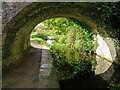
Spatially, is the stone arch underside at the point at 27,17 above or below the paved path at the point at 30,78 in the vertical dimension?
above

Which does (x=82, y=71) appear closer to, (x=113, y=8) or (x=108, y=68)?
(x=108, y=68)

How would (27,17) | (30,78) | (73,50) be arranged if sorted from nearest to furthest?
(27,17) < (30,78) < (73,50)

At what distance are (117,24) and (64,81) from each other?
109 inches

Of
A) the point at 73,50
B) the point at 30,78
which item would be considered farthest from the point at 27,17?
the point at 73,50

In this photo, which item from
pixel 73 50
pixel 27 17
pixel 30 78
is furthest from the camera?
pixel 73 50

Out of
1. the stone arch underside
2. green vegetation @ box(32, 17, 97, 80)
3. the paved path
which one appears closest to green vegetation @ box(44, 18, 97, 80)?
green vegetation @ box(32, 17, 97, 80)

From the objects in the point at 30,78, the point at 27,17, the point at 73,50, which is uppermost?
the point at 27,17

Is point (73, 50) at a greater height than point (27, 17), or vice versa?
point (27, 17)

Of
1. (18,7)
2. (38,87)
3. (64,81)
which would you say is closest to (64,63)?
(64,81)

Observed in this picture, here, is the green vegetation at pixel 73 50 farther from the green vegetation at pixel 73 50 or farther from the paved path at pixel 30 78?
the paved path at pixel 30 78

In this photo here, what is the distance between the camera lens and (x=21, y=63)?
11.2 meters

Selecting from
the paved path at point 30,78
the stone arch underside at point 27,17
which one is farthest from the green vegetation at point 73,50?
the stone arch underside at point 27,17

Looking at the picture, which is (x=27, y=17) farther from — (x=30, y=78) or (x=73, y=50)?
(x=73, y=50)

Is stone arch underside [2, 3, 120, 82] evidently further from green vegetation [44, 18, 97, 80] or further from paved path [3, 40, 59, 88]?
green vegetation [44, 18, 97, 80]
